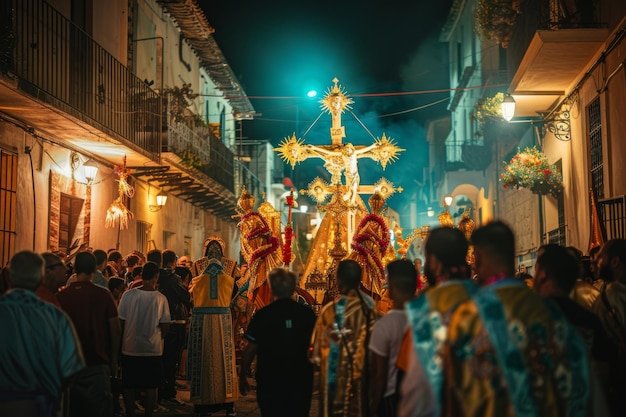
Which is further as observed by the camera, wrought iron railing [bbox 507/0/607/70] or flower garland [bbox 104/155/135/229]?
flower garland [bbox 104/155/135/229]

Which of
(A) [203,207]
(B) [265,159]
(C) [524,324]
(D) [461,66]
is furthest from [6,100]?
(B) [265,159]

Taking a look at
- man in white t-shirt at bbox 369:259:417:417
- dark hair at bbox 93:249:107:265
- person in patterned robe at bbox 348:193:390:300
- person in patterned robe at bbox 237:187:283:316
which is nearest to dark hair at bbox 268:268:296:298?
man in white t-shirt at bbox 369:259:417:417

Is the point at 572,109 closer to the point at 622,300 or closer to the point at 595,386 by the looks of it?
the point at 622,300

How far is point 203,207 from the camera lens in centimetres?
3195

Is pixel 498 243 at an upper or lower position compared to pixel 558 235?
lower

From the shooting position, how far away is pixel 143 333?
33.9 ft

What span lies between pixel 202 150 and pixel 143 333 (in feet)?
53.1

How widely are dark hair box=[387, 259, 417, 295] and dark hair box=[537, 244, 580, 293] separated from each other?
48.9 inches

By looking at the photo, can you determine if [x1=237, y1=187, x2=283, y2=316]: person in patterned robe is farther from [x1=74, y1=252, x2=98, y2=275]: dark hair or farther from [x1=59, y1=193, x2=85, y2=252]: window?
[x1=74, y1=252, x2=98, y2=275]: dark hair

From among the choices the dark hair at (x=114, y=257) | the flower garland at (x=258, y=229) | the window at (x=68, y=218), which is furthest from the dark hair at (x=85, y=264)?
the window at (x=68, y=218)

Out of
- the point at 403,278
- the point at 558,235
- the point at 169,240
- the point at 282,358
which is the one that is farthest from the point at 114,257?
the point at 169,240

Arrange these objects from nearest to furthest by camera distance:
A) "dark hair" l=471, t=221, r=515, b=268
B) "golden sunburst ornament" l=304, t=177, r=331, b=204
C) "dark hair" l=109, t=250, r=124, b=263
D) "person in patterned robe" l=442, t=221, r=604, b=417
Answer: "person in patterned robe" l=442, t=221, r=604, b=417, "dark hair" l=471, t=221, r=515, b=268, "dark hair" l=109, t=250, r=124, b=263, "golden sunburst ornament" l=304, t=177, r=331, b=204

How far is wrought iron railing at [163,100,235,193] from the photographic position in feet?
72.7

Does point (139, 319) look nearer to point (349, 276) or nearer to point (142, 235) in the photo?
point (349, 276)
